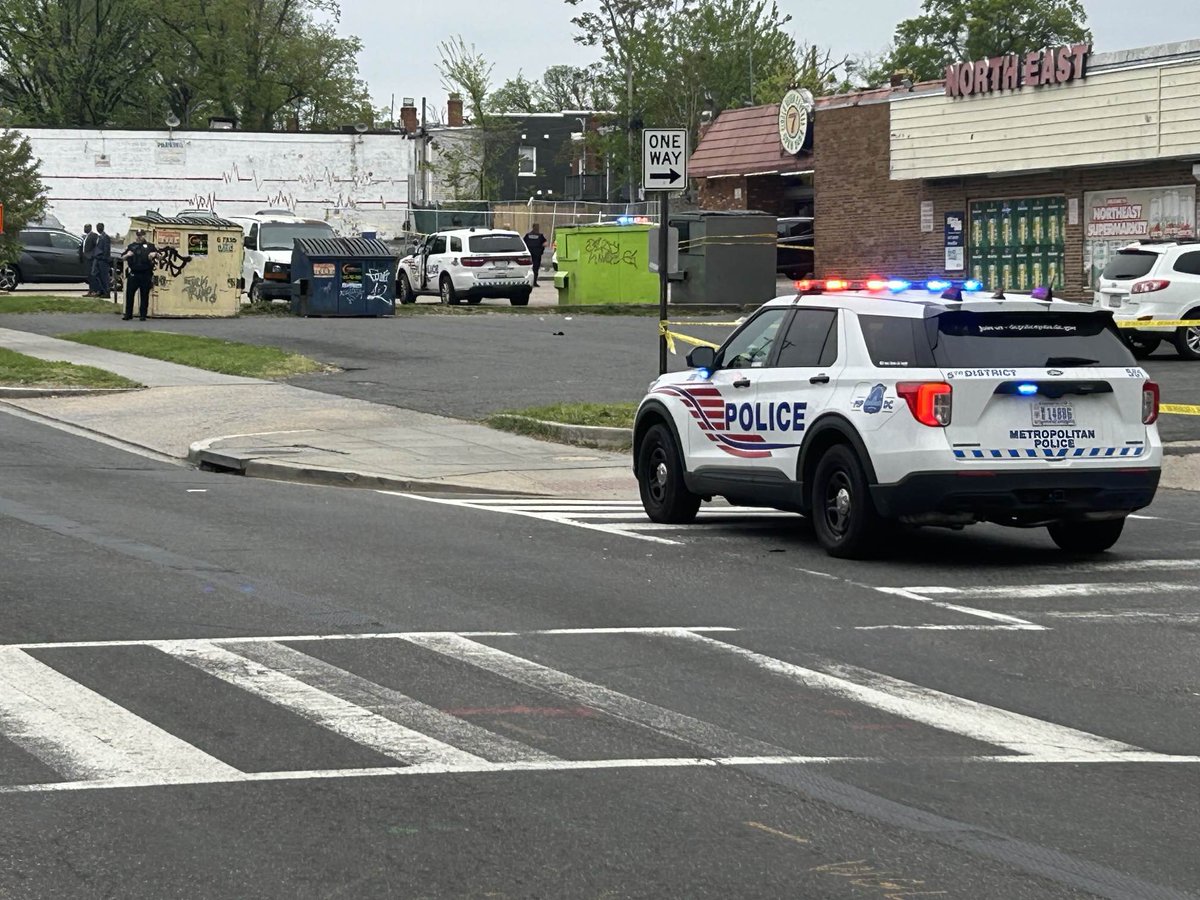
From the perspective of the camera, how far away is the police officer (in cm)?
3272

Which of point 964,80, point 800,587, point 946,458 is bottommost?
point 800,587

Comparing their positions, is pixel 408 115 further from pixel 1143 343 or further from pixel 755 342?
pixel 755 342

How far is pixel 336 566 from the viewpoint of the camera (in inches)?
441

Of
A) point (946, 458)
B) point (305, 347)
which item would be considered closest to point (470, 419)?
point (305, 347)

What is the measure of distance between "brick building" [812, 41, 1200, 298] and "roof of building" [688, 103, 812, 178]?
543 centimetres

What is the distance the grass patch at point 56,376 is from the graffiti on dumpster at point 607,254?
658 inches

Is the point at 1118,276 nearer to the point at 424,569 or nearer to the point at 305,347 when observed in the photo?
the point at 305,347

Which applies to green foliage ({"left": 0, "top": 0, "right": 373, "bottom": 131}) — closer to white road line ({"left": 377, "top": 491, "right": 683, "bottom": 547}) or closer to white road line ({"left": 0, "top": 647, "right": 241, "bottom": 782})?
white road line ({"left": 377, "top": 491, "right": 683, "bottom": 547})

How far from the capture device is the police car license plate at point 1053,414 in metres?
11.4

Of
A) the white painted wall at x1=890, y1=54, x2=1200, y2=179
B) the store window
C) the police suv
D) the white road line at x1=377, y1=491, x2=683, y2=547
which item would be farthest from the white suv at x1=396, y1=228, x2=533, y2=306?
the police suv

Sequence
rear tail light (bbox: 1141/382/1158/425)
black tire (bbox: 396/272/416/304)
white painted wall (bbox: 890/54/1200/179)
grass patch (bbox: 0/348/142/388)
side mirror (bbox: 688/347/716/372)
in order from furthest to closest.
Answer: black tire (bbox: 396/272/416/304) < white painted wall (bbox: 890/54/1200/179) < grass patch (bbox: 0/348/142/388) < side mirror (bbox: 688/347/716/372) < rear tail light (bbox: 1141/382/1158/425)

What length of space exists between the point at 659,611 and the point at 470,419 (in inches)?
450

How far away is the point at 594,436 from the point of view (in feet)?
63.7

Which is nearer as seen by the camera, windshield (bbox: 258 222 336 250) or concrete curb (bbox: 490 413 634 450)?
concrete curb (bbox: 490 413 634 450)
